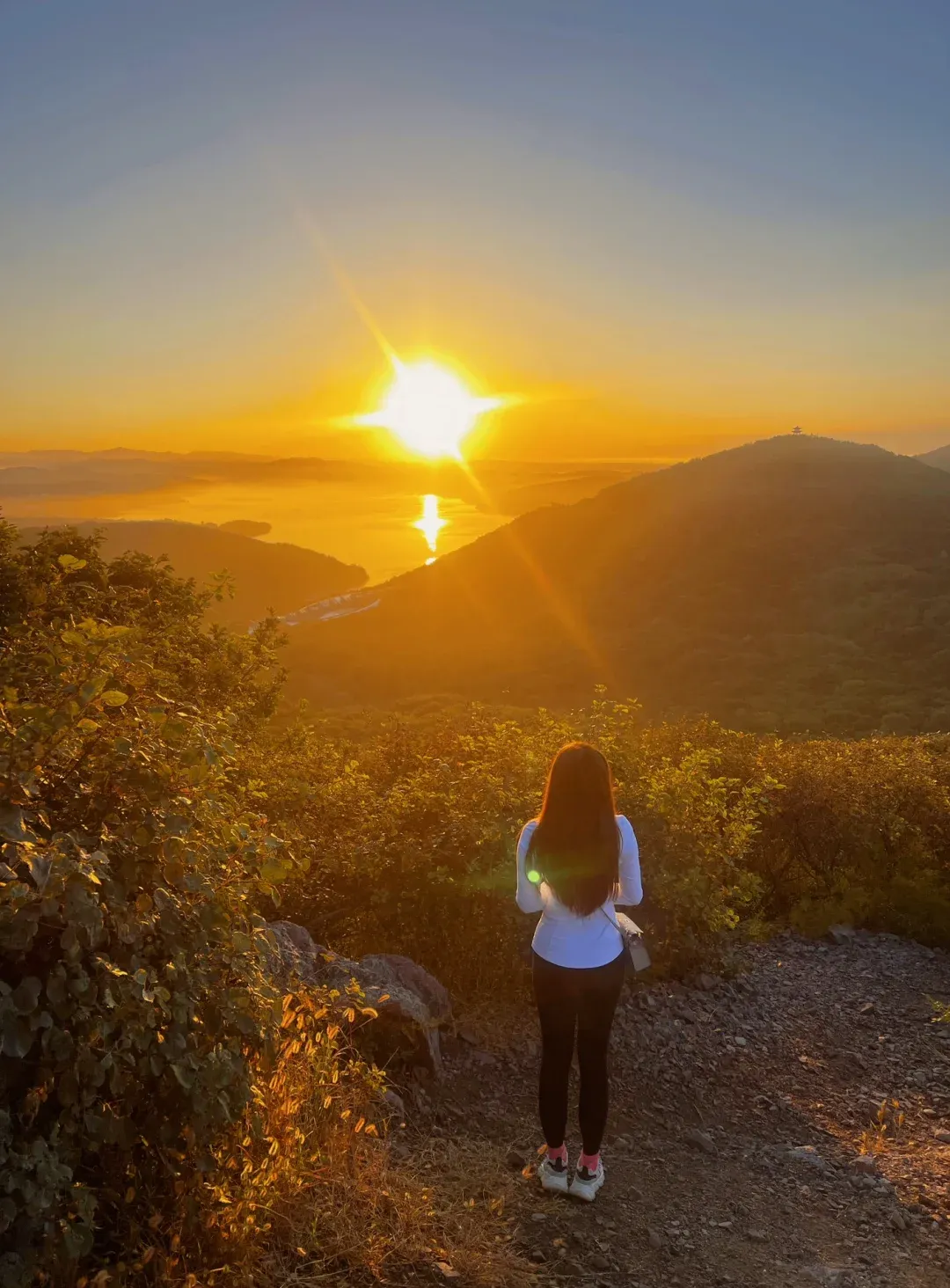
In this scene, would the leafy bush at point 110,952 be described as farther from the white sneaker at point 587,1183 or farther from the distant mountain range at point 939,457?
the distant mountain range at point 939,457

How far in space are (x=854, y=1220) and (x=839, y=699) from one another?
5773cm

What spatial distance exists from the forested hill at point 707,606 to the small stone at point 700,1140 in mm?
44551

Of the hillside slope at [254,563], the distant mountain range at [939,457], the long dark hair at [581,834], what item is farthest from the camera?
the distant mountain range at [939,457]

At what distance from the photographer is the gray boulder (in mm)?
4934

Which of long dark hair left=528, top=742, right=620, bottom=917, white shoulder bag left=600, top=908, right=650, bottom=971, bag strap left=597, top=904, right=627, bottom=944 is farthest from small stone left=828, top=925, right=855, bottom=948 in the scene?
long dark hair left=528, top=742, right=620, bottom=917

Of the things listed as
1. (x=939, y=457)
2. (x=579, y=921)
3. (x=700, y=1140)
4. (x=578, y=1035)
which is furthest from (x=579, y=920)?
(x=939, y=457)

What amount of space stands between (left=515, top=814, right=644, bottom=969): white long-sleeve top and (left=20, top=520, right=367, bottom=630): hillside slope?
308 ft

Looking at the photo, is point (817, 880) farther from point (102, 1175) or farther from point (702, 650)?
point (702, 650)

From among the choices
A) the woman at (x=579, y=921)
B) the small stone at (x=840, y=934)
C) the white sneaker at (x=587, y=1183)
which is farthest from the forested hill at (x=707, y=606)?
the woman at (x=579, y=921)

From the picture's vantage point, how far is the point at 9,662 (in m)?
3.43

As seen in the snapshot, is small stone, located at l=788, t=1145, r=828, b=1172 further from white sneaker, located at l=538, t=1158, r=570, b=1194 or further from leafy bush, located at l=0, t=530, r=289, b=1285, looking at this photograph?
leafy bush, located at l=0, t=530, r=289, b=1285

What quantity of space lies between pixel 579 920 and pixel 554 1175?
1.42 m

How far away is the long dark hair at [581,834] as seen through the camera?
12.5ft

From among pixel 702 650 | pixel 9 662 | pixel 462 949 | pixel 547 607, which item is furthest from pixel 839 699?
pixel 9 662
